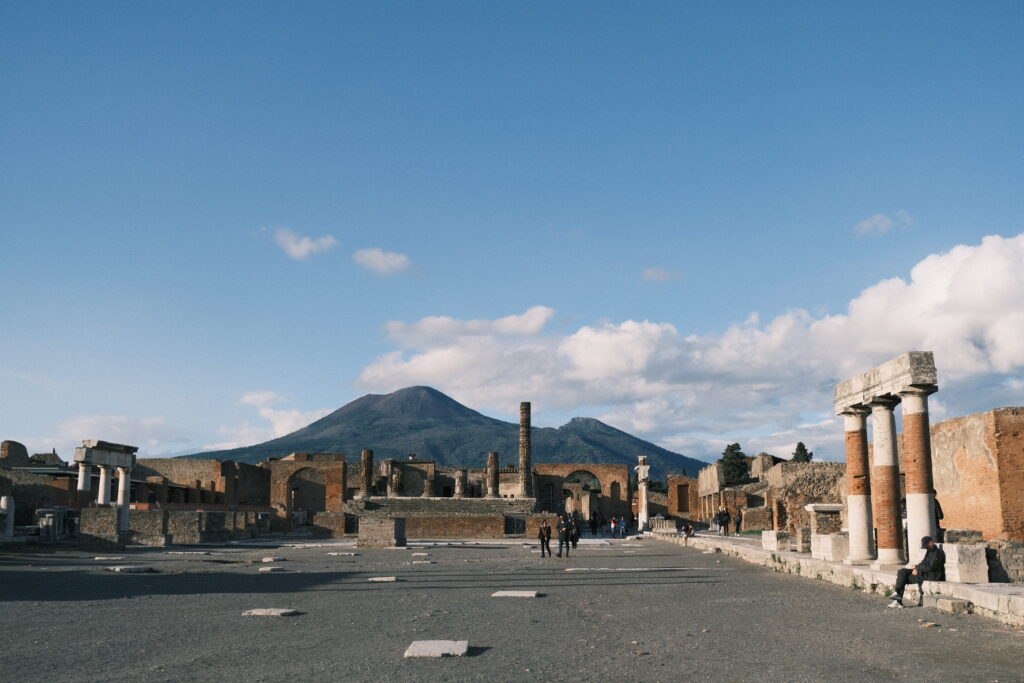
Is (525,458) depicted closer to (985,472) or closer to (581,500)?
(581,500)

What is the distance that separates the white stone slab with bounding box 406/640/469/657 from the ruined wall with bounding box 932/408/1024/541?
53.2ft

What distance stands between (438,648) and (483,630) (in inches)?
68.3

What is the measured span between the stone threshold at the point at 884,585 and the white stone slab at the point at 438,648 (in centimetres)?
615

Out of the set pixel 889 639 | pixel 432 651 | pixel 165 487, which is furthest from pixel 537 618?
pixel 165 487

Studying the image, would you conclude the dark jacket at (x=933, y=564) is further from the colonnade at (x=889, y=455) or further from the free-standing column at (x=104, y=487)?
the free-standing column at (x=104, y=487)

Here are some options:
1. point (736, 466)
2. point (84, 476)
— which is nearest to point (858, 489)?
point (84, 476)

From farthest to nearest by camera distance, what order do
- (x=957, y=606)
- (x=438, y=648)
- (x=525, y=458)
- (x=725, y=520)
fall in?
(x=525, y=458), (x=725, y=520), (x=957, y=606), (x=438, y=648)

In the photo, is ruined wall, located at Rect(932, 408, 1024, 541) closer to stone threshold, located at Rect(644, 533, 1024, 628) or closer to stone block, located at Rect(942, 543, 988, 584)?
stone threshold, located at Rect(644, 533, 1024, 628)

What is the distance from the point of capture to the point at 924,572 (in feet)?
38.7

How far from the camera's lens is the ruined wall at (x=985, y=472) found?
64.3 feet

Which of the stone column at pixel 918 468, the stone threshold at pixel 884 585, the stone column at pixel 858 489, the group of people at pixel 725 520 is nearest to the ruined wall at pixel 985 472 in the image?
the stone threshold at pixel 884 585

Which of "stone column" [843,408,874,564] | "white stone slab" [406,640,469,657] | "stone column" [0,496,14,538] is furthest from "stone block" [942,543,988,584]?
"stone column" [0,496,14,538]

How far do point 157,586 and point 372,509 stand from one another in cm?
3428

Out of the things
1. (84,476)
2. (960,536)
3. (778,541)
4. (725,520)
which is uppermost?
(84,476)
